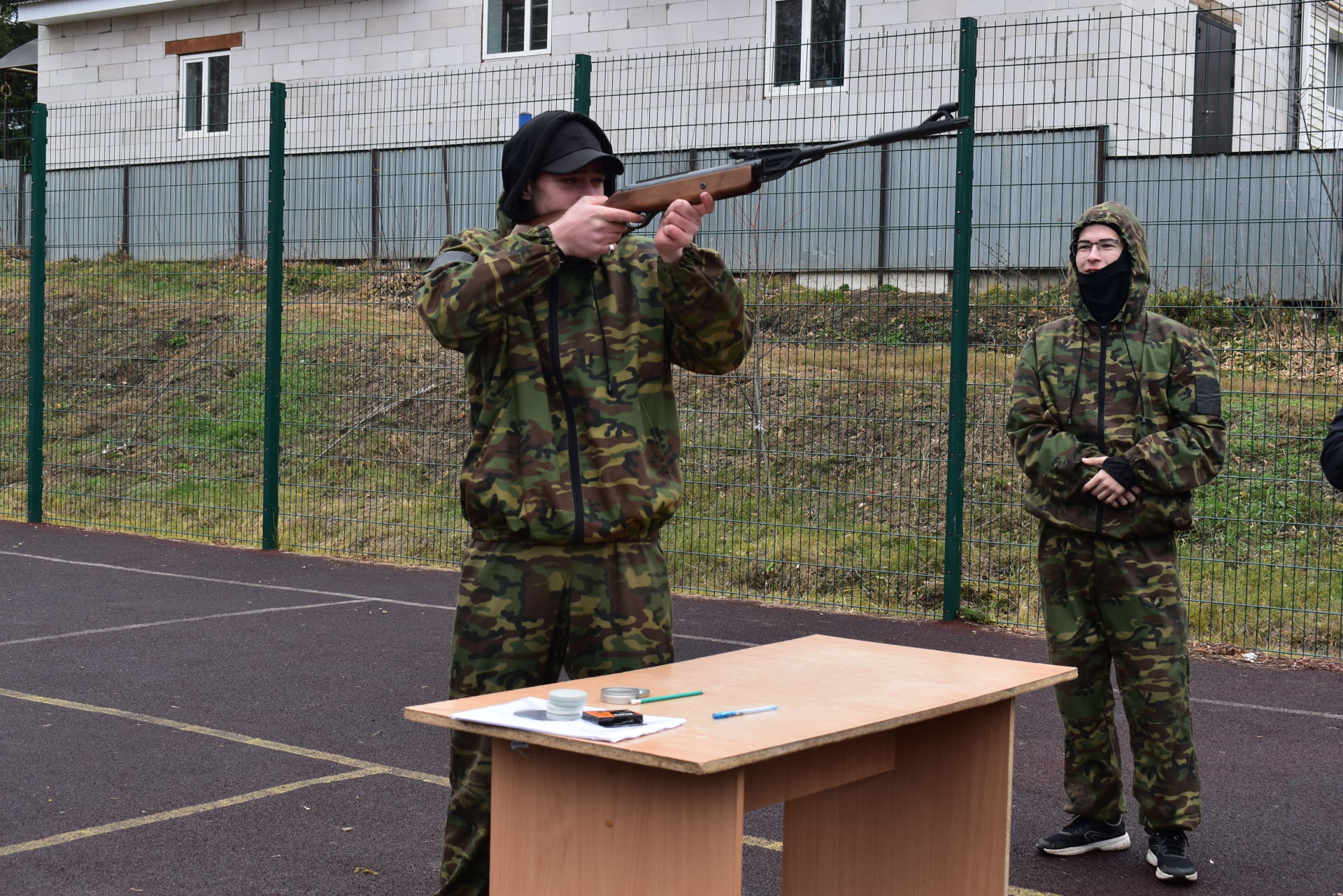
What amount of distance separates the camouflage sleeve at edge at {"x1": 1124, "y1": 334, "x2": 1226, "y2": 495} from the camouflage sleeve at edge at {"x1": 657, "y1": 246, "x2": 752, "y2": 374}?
1.64 meters

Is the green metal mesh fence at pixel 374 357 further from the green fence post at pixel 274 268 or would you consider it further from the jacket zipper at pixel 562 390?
the jacket zipper at pixel 562 390

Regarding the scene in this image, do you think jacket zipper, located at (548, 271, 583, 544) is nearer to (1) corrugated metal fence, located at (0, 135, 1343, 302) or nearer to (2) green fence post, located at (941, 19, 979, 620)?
(1) corrugated metal fence, located at (0, 135, 1343, 302)

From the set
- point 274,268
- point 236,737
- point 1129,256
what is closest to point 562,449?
point 1129,256

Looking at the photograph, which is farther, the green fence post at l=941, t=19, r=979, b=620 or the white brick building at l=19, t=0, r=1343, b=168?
the white brick building at l=19, t=0, r=1343, b=168

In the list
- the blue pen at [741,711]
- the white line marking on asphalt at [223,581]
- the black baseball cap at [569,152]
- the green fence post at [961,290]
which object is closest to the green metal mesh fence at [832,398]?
the green fence post at [961,290]

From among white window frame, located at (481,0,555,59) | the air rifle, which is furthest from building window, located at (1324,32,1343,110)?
white window frame, located at (481,0,555,59)

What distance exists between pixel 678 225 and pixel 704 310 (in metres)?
0.24

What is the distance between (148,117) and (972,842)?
735 inches

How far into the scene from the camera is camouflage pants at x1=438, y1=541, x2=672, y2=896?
3459mm

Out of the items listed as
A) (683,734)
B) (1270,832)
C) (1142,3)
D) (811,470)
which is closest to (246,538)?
(811,470)

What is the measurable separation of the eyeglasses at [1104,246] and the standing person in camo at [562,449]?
5.49ft

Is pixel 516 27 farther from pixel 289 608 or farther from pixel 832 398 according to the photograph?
pixel 289 608

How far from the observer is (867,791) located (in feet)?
12.4

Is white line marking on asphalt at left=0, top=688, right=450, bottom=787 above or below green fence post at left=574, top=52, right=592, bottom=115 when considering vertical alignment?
below
